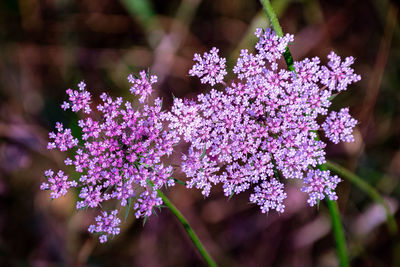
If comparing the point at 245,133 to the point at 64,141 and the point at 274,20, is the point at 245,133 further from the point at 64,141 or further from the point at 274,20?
the point at 64,141

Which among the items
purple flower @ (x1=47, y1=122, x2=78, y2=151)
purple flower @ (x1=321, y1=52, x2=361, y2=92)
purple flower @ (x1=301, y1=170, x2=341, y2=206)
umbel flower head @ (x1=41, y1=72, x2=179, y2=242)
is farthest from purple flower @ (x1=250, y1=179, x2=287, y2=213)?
purple flower @ (x1=47, y1=122, x2=78, y2=151)

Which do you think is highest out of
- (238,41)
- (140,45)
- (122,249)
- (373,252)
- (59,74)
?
(59,74)

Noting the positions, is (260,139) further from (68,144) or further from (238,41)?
(238,41)

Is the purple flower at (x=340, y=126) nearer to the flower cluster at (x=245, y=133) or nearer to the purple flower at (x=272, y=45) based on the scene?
the flower cluster at (x=245, y=133)

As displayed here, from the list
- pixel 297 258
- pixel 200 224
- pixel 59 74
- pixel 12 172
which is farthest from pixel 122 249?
pixel 59 74

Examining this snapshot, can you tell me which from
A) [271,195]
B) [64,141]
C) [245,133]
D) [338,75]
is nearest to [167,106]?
[64,141]

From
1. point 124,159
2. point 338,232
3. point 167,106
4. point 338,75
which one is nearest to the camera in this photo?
point 338,75

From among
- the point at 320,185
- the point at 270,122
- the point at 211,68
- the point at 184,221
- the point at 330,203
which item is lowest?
the point at 330,203
